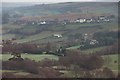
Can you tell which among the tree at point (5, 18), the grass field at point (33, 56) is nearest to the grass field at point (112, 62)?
the grass field at point (33, 56)

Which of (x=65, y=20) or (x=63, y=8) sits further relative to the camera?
(x=63, y=8)

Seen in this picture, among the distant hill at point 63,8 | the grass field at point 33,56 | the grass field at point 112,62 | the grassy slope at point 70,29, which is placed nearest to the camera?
the grass field at point 112,62

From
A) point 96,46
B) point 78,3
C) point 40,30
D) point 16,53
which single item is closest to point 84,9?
point 78,3

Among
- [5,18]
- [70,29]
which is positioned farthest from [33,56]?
[5,18]

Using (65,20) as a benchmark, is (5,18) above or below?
above

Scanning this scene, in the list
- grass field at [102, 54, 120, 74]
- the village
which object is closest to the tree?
the village

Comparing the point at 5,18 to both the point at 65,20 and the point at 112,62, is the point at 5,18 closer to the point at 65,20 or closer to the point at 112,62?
the point at 65,20

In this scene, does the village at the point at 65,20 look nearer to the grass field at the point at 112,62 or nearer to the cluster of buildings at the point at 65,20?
the cluster of buildings at the point at 65,20

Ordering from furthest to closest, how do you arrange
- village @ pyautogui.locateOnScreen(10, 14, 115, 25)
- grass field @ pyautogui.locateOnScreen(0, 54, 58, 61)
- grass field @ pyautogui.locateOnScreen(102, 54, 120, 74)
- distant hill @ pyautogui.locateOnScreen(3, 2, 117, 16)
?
distant hill @ pyautogui.locateOnScreen(3, 2, 117, 16) < village @ pyautogui.locateOnScreen(10, 14, 115, 25) < grass field @ pyautogui.locateOnScreen(0, 54, 58, 61) < grass field @ pyautogui.locateOnScreen(102, 54, 120, 74)

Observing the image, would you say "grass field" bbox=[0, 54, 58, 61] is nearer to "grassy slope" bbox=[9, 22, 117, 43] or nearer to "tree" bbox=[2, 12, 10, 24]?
"grassy slope" bbox=[9, 22, 117, 43]

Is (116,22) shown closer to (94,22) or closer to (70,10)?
(94,22)

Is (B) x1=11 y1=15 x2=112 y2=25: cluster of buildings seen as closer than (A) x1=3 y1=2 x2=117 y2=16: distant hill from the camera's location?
Yes
